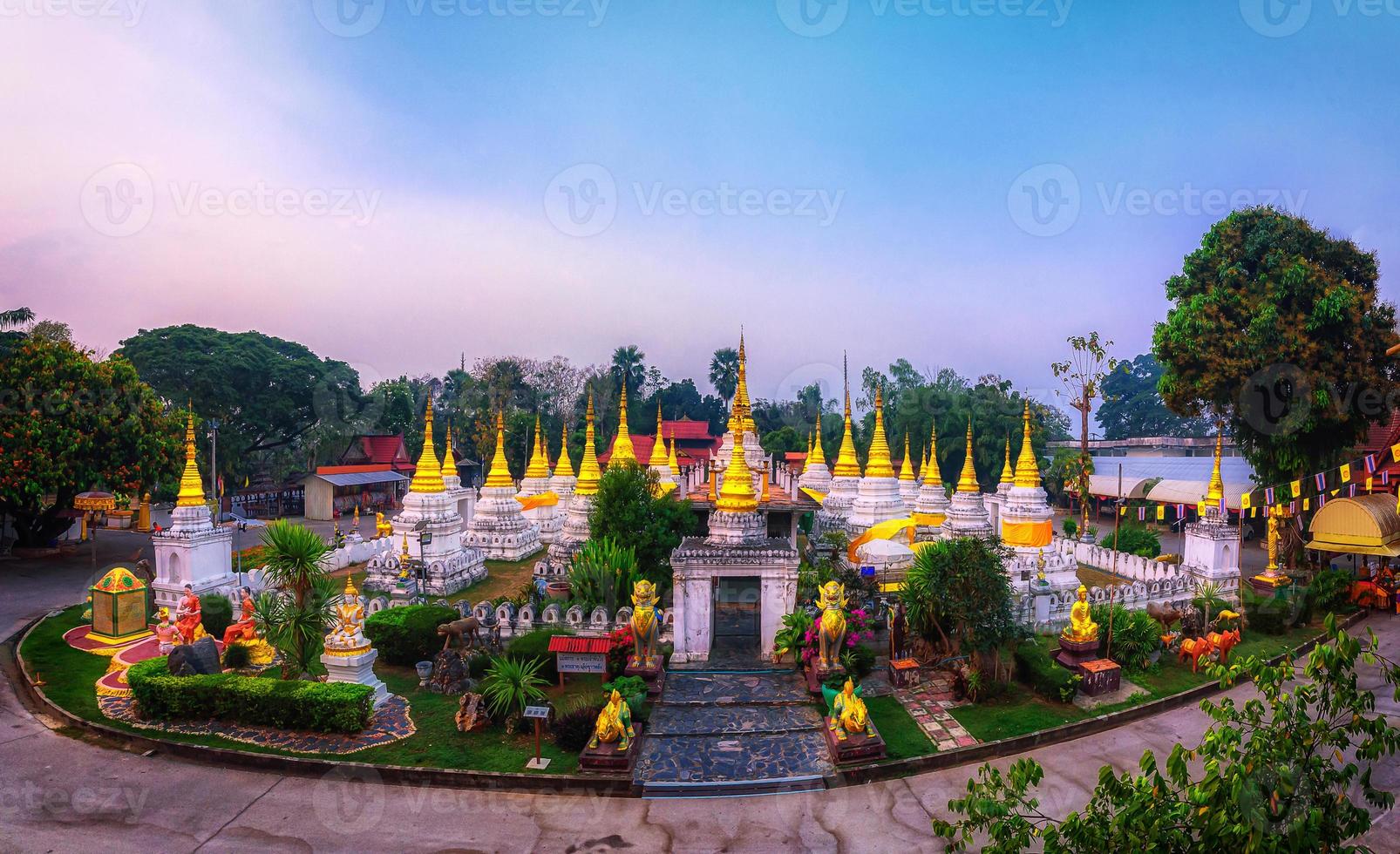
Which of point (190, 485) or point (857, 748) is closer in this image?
point (857, 748)

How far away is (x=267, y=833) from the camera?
9820 mm

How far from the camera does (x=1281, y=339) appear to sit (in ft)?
77.4

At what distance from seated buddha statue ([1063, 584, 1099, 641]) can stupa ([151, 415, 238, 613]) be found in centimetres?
2239

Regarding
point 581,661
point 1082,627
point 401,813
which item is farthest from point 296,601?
point 1082,627

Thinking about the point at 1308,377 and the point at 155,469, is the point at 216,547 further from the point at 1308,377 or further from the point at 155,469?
the point at 1308,377

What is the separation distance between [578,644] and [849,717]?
19.3ft

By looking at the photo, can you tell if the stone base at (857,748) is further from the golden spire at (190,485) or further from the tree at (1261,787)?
the golden spire at (190,485)

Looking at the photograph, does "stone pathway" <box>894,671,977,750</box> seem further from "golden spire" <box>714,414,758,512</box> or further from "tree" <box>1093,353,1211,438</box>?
"tree" <box>1093,353,1211,438</box>

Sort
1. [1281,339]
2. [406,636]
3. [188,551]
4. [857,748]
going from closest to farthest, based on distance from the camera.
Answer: [857,748] → [406,636] → [188,551] → [1281,339]

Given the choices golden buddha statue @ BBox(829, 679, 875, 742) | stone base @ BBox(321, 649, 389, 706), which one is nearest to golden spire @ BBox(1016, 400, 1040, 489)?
golden buddha statue @ BBox(829, 679, 875, 742)

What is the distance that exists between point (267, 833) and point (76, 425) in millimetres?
22840

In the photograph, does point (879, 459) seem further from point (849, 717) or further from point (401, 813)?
point (401, 813)

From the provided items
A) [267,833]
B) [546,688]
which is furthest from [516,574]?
[267,833]

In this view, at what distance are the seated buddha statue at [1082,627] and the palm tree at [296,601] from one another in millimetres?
15133
